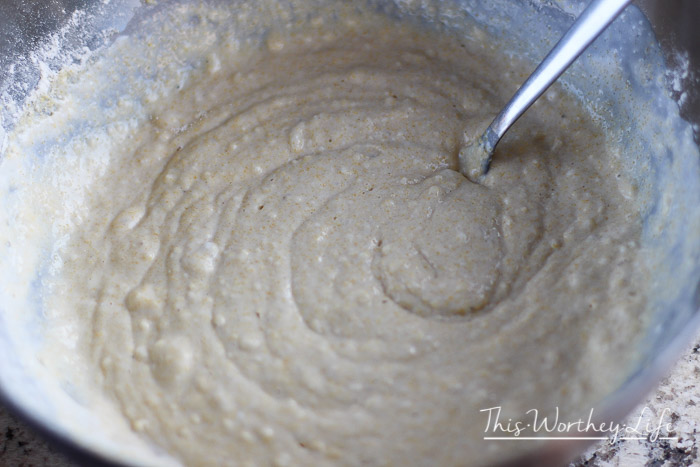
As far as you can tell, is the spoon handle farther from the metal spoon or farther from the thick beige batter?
the thick beige batter

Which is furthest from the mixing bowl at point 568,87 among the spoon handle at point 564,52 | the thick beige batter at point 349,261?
the spoon handle at point 564,52

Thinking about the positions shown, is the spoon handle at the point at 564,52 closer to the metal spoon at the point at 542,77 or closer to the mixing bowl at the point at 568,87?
the metal spoon at the point at 542,77

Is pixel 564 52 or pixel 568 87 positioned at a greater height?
pixel 568 87

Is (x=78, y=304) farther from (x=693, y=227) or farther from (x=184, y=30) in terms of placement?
(x=693, y=227)

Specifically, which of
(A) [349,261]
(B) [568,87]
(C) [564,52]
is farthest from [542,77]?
(A) [349,261]

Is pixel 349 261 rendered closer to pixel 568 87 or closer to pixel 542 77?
pixel 542 77

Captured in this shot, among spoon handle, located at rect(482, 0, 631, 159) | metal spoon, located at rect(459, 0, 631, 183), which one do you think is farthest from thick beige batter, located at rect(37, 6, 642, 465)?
spoon handle, located at rect(482, 0, 631, 159)

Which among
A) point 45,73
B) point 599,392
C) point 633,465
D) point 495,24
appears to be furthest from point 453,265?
point 45,73
